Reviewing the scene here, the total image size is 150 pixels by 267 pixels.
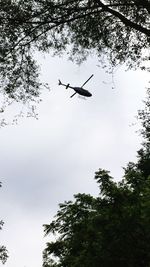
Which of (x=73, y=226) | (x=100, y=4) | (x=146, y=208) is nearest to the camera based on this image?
(x=100, y=4)

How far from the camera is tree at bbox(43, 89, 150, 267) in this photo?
23.8 metres

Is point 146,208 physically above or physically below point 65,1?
below

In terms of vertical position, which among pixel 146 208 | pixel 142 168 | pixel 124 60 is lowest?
pixel 146 208

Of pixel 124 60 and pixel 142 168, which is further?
pixel 142 168

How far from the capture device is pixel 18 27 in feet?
55.6

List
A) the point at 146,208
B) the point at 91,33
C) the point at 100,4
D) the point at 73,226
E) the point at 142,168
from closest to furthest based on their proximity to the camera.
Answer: the point at 100,4
the point at 91,33
the point at 146,208
the point at 73,226
the point at 142,168

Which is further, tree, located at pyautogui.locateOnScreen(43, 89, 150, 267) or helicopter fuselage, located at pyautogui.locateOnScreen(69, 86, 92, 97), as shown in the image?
tree, located at pyautogui.locateOnScreen(43, 89, 150, 267)

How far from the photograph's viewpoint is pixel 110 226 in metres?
24.1

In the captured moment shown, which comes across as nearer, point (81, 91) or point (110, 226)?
point (81, 91)

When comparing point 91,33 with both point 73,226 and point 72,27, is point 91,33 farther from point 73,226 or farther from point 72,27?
point 73,226

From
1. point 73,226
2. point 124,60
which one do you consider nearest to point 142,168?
point 73,226

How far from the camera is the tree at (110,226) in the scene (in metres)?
23.8

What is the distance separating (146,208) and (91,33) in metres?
9.77

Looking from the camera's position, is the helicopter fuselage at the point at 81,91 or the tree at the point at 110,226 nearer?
the helicopter fuselage at the point at 81,91
